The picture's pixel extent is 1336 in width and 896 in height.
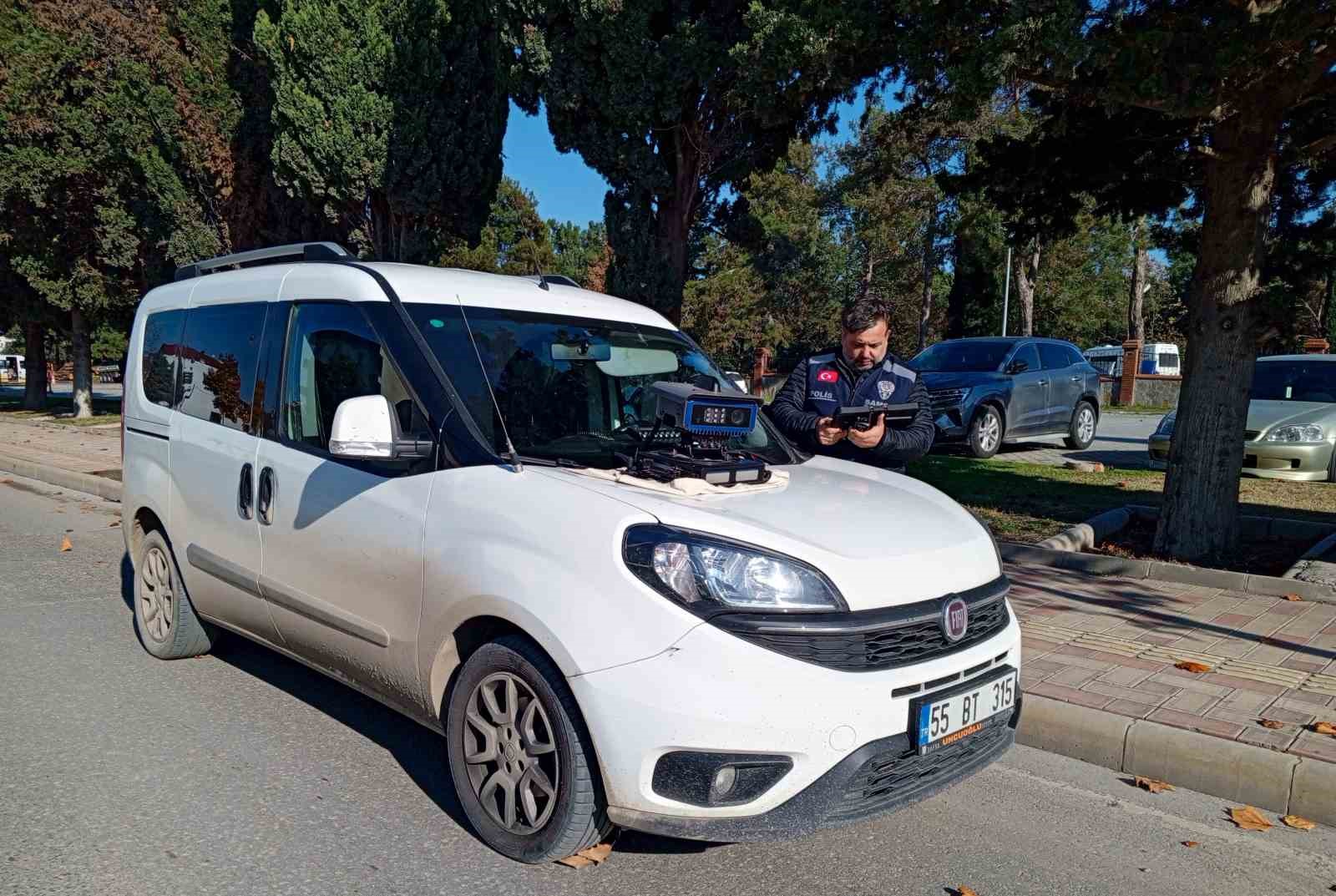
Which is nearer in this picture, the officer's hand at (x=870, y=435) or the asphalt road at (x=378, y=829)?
the asphalt road at (x=378, y=829)

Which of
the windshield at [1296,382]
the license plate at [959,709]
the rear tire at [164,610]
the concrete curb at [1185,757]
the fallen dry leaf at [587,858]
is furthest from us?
the windshield at [1296,382]

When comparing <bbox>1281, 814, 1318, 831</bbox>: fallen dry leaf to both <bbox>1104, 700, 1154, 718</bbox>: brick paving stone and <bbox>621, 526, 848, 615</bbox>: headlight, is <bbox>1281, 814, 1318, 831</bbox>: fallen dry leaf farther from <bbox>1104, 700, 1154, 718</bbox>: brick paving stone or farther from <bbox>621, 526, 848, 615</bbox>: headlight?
<bbox>621, 526, 848, 615</bbox>: headlight

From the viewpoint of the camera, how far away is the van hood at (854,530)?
2.82 meters

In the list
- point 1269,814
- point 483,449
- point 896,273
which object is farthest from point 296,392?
point 896,273

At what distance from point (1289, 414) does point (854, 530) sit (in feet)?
33.0

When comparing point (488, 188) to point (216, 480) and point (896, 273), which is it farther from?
point (896, 273)

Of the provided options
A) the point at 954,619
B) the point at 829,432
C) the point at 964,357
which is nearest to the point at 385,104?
the point at 964,357

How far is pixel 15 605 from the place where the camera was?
631 centimetres

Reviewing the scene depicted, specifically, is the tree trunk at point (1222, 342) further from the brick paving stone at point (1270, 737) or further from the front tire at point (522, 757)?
the front tire at point (522, 757)

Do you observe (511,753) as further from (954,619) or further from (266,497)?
(266,497)

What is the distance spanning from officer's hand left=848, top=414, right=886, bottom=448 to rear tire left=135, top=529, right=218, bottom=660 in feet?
11.2

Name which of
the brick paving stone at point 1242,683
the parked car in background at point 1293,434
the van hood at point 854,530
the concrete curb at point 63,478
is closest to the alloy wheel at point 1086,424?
the parked car in background at point 1293,434

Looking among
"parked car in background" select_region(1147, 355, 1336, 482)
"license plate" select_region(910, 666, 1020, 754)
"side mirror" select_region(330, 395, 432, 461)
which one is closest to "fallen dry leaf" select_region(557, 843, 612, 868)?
"license plate" select_region(910, 666, 1020, 754)

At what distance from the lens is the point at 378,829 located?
332cm
